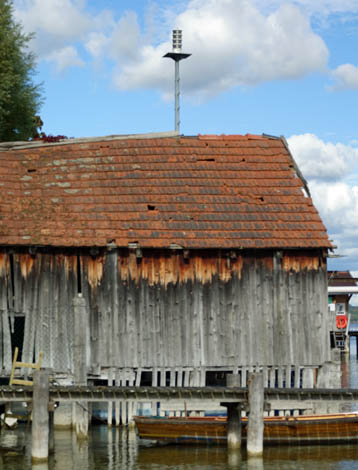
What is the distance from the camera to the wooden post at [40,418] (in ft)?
61.8

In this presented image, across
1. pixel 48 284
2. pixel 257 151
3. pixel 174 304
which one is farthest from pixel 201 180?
pixel 48 284

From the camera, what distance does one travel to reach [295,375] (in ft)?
76.6

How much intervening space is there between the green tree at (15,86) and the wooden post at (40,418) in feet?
67.8

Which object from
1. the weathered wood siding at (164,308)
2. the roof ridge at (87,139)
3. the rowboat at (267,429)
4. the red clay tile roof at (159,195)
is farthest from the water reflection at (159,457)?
the roof ridge at (87,139)

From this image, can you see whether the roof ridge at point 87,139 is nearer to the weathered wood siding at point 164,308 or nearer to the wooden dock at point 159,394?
the weathered wood siding at point 164,308

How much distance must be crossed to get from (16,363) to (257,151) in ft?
32.0

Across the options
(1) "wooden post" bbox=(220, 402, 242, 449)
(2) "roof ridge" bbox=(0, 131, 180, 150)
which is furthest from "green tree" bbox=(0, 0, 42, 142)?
(1) "wooden post" bbox=(220, 402, 242, 449)

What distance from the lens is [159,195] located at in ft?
79.2

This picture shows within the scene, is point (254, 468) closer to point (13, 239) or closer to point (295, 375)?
point (295, 375)

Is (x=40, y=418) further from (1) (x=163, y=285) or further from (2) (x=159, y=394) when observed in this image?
(1) (x=163, y=285)

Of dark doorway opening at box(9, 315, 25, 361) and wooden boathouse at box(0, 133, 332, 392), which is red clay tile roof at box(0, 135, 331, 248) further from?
dark doorway opening at box(9, 315, 25, 361)

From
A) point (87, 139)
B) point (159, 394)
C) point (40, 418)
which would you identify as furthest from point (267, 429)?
point (87, 139)

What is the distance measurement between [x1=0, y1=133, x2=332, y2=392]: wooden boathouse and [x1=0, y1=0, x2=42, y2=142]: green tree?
613 inches

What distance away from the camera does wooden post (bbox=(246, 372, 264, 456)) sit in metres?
19.2
